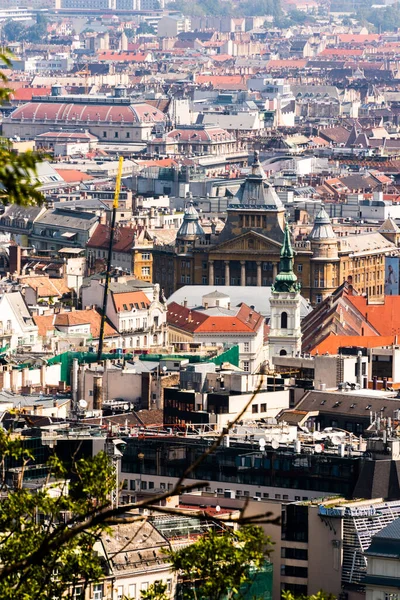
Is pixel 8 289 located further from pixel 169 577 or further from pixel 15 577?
pixel 15 577

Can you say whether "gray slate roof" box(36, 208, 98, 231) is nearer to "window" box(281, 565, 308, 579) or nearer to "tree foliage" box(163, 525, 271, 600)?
"window" box(281, 565, 308, 579)

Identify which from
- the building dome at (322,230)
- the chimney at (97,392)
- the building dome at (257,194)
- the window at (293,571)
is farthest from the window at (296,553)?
the building dome at (257,194)

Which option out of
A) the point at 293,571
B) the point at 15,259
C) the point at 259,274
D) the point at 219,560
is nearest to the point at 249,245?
the point at 259,274

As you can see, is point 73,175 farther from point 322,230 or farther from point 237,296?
point 237,296

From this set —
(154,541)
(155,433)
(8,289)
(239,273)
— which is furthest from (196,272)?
(154,541)

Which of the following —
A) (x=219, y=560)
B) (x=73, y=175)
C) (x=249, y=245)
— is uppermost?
(x=73, y=175)

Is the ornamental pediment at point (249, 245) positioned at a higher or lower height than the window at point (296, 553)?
higher

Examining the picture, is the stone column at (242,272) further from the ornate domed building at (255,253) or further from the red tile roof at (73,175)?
the red tile roof at (73,175)
